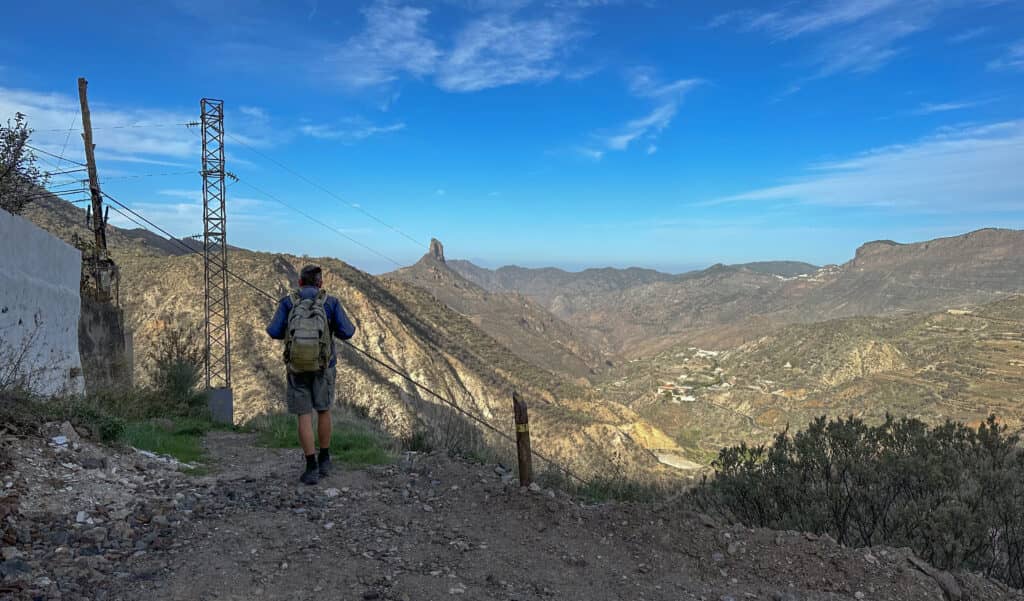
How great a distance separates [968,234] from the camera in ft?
554

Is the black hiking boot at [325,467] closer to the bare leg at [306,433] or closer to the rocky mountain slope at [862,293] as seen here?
the bare leg at [306,433]

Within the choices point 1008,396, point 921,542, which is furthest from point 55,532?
point 1008,396

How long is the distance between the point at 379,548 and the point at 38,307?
750 cm

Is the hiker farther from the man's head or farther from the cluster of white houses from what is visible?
the cluster of white houses

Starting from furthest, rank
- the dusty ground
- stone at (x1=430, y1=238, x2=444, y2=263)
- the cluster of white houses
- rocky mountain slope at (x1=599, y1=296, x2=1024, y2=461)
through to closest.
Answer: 1. stone at (x1=430, y1=238, x2=444, y2=263)
2. the cluster of white houses
3. rocky mountain slope at (x1=599, y1=296, x2=1024, y2=461)
4. the dusty ground

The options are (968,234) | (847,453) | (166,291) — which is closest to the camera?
(847,453)

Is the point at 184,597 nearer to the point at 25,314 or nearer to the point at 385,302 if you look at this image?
the point at 25,314

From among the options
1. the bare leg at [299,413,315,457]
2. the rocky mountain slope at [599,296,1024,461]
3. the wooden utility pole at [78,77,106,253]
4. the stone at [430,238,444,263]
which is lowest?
the rocky mountain slope at [599,296,1024,461]

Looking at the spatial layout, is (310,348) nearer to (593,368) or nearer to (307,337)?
(307,337)

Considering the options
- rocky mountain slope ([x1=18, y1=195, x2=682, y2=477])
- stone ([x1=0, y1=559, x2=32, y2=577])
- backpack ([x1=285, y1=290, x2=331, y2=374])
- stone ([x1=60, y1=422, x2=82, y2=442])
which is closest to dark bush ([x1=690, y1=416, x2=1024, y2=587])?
backpack ([x1=285, y1=290, x2=331, y2=374])

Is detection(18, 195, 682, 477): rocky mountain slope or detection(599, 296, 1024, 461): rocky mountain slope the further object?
detection(599, 296, 1024, 461): rocky mountain slope

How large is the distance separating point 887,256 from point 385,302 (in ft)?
620

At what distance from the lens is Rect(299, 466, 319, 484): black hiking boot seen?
517cm

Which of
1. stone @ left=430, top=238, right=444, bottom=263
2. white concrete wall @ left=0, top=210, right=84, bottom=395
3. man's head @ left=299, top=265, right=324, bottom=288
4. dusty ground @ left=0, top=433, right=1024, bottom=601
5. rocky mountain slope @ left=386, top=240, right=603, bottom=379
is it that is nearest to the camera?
dusty ground @ left=0, top=433, right=1024, bottom=601
